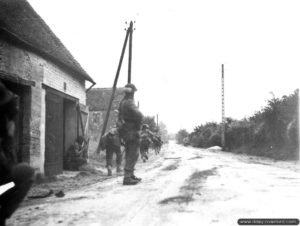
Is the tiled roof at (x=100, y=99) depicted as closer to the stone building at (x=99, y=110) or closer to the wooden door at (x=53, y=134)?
the stone building at (x=99, y=110)

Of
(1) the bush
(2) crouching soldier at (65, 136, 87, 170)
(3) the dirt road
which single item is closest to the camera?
(3) the dirt road

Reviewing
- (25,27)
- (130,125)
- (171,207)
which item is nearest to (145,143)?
(25,27)

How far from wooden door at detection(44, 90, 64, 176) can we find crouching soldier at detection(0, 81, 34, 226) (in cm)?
813

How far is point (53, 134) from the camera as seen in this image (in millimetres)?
11031

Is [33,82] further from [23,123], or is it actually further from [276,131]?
[276,131]

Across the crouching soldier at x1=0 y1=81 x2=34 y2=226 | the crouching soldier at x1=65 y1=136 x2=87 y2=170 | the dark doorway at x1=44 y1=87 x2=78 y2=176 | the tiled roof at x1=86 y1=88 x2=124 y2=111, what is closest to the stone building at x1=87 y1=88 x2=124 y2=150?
the tiled roof at x1=86 y1=88 x2=124 y2=111

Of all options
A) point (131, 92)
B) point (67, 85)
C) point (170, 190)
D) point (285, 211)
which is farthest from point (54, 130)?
point (285, 211)

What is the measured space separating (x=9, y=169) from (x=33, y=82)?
7.25 meters

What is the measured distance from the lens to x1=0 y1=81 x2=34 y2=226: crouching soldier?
2.57m

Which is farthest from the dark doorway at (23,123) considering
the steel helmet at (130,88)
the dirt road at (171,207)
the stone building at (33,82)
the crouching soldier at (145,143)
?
the crouching soldier at (145,143)

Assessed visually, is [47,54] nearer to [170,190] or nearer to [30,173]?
[170,190]

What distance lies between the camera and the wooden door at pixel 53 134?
10680 mm

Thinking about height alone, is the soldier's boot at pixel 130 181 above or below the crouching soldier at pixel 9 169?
below

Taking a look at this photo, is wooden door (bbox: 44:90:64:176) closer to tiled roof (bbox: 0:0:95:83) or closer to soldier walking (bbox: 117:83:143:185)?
tiled roof (bbox: 0:0:95:83)
